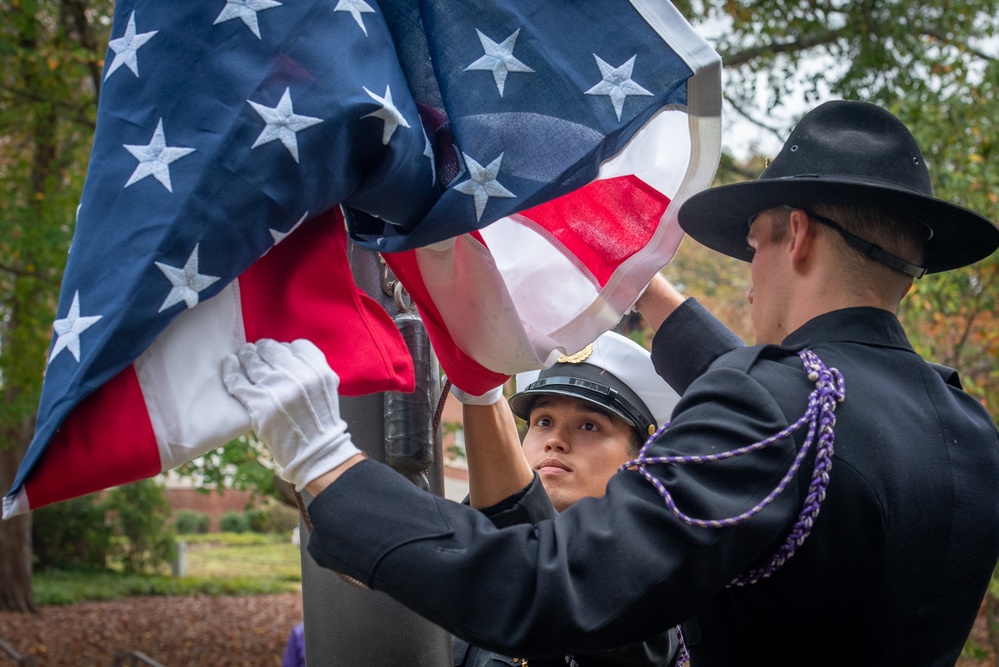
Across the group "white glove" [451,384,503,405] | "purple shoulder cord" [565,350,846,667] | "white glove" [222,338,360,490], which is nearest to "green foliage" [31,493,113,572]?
"white glove" [451,384,503,405]

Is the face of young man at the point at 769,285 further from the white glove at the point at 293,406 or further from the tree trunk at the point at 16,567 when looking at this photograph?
the tree trunk at the point at 16,567

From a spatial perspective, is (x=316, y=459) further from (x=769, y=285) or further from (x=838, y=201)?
(x=838, y=201)

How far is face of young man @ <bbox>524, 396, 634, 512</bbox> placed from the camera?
3.28 metres

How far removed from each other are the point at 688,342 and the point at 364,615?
110 cm

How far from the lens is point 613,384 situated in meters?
3.41

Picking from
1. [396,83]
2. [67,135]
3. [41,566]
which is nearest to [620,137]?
[396,83]

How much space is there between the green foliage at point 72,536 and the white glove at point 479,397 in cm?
2037

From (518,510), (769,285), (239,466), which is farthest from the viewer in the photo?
(239,466)

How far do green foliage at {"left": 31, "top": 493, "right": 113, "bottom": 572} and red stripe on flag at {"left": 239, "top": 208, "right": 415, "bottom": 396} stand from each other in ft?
68.3

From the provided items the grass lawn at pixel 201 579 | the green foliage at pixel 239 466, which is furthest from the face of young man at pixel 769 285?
the grass lawn at pixel 201 579

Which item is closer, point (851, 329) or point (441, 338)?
point (851, 329)

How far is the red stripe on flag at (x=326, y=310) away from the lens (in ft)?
5.68

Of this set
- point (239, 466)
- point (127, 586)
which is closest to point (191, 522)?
point (127, 586)

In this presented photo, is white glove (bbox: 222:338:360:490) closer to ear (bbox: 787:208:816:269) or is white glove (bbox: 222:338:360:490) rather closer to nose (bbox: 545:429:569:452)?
ear (bbox: 787:208:816:269)
